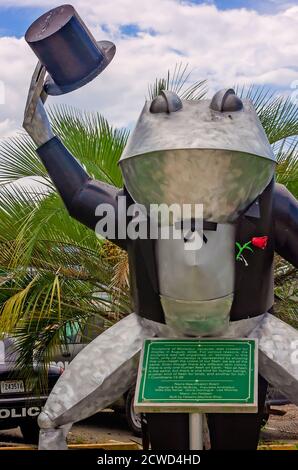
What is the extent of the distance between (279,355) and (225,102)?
1107 millimetres

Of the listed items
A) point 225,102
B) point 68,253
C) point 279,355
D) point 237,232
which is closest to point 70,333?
point 68,253

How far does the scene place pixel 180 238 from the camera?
133 inches

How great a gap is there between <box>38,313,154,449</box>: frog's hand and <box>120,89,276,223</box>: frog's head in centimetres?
67

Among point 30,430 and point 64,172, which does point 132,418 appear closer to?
point 30,430

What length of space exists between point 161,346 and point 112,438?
394 centimetres

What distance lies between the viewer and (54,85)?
3.74 meters

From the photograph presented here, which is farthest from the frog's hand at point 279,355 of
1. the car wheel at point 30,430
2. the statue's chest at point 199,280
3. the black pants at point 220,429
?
the car wheel at point 30,430

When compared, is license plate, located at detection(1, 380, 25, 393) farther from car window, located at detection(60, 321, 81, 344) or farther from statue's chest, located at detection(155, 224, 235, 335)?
statue's chest, located at detection(155, 224, 235, 335)

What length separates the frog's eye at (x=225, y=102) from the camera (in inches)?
138

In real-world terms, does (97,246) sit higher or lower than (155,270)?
lower

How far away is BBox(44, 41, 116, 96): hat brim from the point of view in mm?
3576

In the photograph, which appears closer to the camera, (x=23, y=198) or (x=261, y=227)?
(x=261, y=227)
